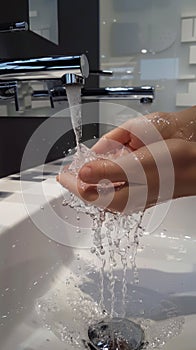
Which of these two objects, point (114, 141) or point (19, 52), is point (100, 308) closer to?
point (114, 141)

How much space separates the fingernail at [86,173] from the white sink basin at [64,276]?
0.12m

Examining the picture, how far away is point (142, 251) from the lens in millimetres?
524

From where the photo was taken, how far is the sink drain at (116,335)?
326 mm

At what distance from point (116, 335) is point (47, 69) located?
0.85 ft

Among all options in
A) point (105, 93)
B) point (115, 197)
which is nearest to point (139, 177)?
point (115, 197)

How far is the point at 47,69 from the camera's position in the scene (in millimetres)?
336

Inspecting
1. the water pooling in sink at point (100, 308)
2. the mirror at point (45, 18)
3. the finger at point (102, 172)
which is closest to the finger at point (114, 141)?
the water pooling in sink at point (100, 308)

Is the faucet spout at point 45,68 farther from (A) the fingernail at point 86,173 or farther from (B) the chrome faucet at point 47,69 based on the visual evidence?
(A) the fingernail at point 86,173

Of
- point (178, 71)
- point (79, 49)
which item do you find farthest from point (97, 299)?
point (178, 71)

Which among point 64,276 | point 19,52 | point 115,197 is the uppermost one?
point 19,52

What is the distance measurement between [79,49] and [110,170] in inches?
34.2

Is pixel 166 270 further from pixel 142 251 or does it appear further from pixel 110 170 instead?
pixel 110 170

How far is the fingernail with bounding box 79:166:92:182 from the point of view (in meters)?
0.27

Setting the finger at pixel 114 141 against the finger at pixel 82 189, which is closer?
the finger at pixel 82 189
